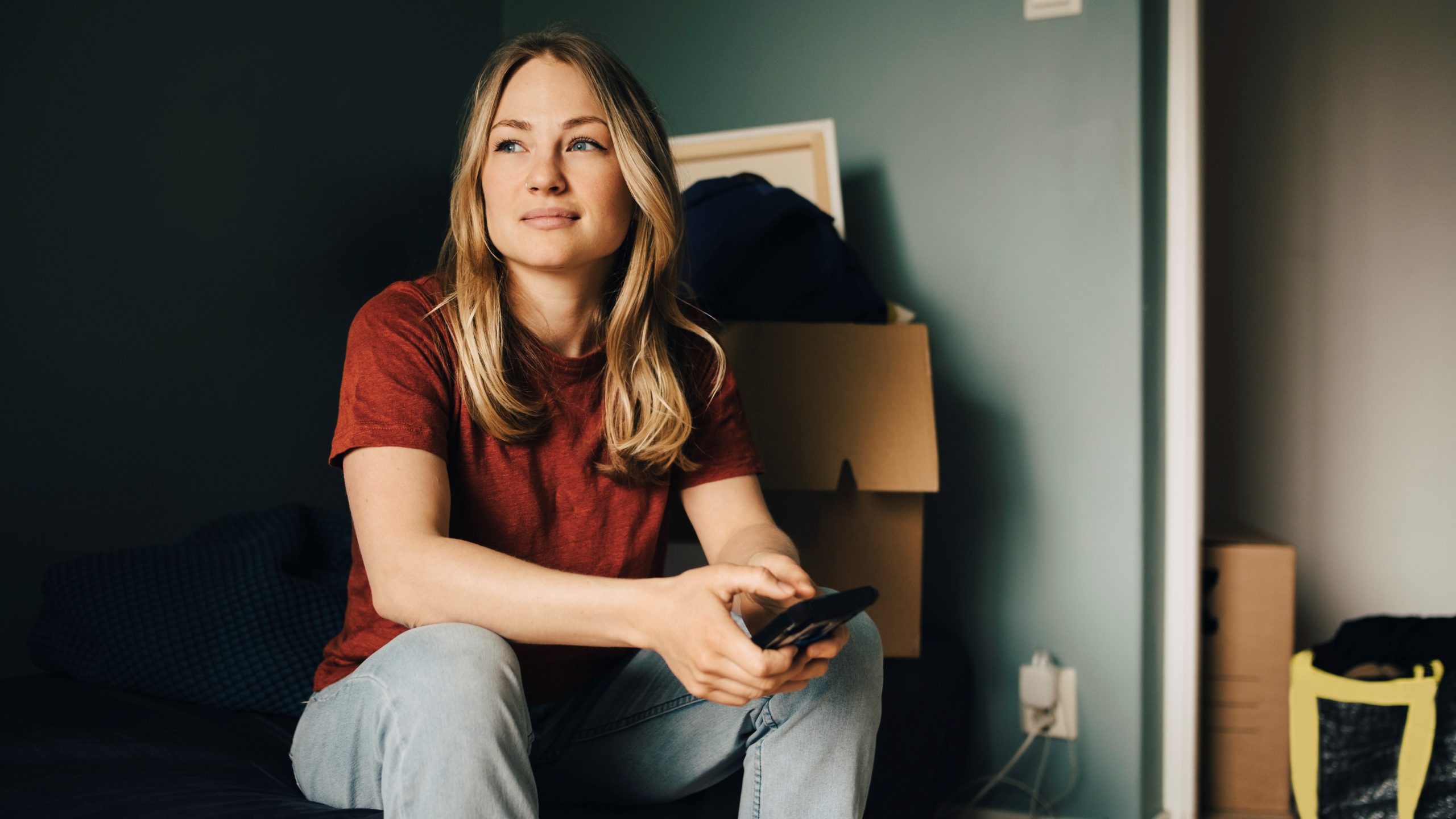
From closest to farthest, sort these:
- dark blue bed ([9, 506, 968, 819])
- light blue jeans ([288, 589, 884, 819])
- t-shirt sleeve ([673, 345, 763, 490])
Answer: light blue jeans ([288, 589, 884, 819]) < dark blue bed ([9, 506, 968, 819]) < t-shirt sleeve ([673, 345, 763, 490])

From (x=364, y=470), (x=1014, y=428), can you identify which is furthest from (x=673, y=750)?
(x=1014, y=428)

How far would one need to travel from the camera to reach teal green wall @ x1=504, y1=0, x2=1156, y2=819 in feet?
5.30

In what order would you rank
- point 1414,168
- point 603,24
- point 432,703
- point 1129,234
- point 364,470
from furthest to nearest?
point 1414,168
point 603,24
point 1129,234
point 364,470
point 432,703

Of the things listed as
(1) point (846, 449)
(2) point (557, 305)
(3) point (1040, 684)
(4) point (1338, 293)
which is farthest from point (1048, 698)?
(4) point (1338, 293)

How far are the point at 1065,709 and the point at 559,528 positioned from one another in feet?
3.49

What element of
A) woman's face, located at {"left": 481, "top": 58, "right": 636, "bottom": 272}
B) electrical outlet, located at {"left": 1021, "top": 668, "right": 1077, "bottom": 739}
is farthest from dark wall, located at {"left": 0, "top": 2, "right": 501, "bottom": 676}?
electrical outlet, located at {"left": 1021, "top": 668, "right": 1077, "bottom": 739}

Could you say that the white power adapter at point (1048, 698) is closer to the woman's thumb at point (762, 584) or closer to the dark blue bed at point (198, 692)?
the dark blue bed at point (198, 692)

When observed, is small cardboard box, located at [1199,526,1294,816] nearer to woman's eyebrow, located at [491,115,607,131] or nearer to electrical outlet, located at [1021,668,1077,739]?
electrical outlet, located at [1021,668,1077,739]

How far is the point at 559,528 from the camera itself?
38.3 inches

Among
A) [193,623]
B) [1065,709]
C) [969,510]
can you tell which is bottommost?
[1065,709]

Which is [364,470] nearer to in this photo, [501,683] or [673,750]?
[501,683]

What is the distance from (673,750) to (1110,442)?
102 centimetres

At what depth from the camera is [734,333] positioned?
4.71 ft

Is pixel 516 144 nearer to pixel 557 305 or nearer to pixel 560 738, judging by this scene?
pixel 557 305
